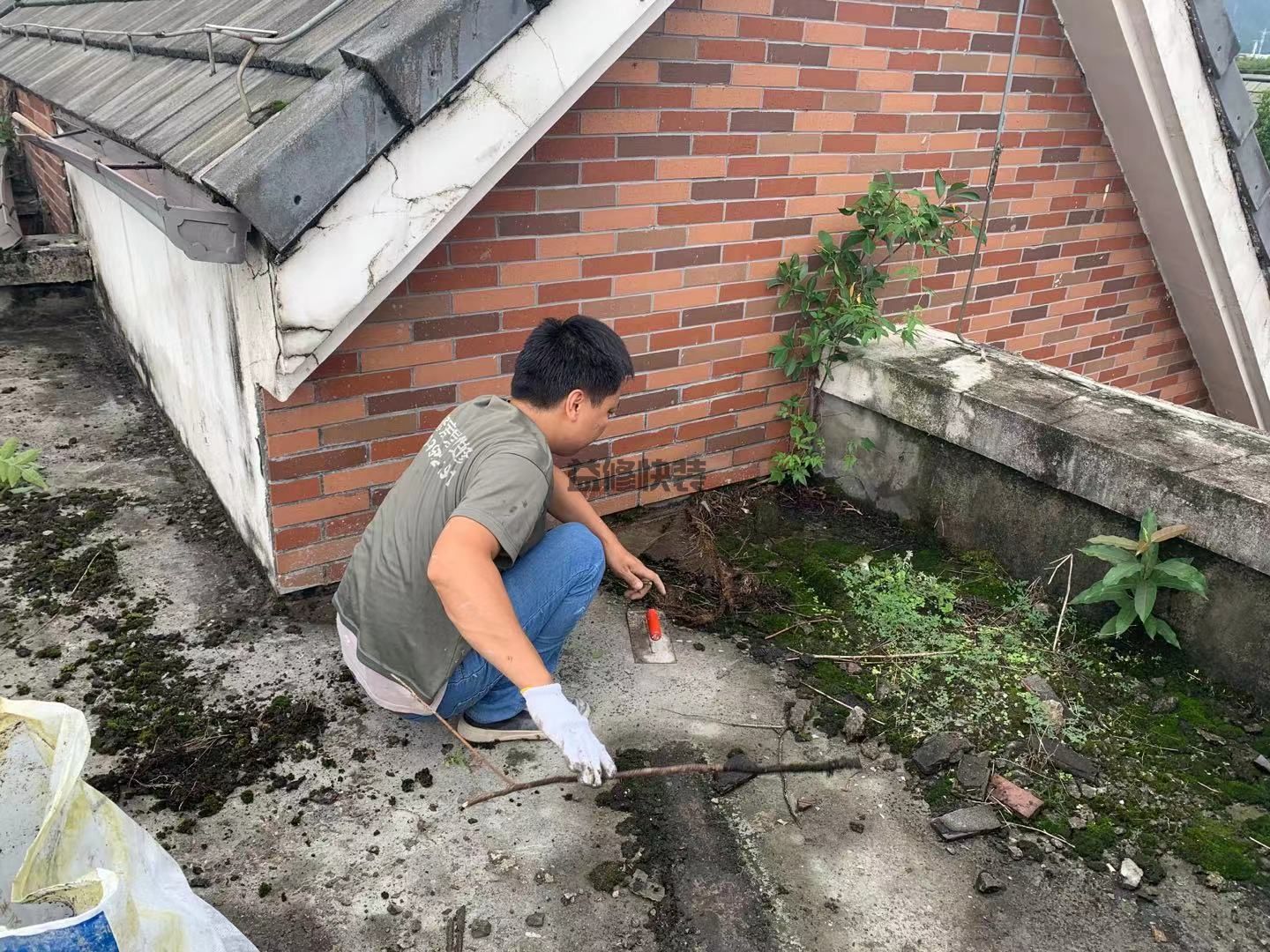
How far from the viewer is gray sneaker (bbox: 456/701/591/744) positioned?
2723mm

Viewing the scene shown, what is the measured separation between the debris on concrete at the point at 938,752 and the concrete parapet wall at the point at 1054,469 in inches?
37.9

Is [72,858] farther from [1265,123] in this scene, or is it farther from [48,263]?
[1265,123]

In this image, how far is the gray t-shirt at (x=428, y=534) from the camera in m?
2.23

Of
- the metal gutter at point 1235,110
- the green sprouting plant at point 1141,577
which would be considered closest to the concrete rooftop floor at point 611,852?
the green sprouting plant at point 1141,577

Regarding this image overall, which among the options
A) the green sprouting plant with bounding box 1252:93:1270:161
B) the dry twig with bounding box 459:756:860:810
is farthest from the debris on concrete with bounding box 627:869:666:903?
the green sprouting plant with bounding box 1252:93:1270:161

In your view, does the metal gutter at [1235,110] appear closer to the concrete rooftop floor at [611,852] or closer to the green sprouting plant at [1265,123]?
the concrete rooftop floor at [611,852]

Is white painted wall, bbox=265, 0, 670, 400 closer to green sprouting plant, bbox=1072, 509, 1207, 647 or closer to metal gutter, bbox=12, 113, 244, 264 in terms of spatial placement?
metal gutter, bbox=12, 113, 244, 264

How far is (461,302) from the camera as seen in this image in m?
3.19

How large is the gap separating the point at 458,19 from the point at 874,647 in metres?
2.42

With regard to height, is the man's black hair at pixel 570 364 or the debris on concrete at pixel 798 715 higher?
the man's black hair at pixel 570 364

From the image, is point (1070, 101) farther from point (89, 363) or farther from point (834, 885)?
point (89, 363)

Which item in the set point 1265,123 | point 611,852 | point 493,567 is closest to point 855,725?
point 611,852

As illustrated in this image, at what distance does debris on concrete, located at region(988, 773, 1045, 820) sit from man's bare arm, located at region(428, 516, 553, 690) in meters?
1.43

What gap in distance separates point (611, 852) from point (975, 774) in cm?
110
